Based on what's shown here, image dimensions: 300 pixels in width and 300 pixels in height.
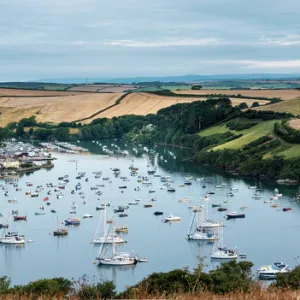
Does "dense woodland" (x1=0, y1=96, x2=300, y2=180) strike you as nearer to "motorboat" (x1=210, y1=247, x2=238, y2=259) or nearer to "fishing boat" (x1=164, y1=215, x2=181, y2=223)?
"fishing boat" (x1=164, y1=215, x2=181, y2=223)

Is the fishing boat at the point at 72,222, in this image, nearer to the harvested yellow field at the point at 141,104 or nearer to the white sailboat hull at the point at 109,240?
the white sailboat hull at the point at 109,240

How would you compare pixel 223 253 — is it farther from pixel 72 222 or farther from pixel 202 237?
pixel 72 222

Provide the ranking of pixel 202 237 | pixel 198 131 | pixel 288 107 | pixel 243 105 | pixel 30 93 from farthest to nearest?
1. pixel 30 93
2. pixel 243 105
3. pixel 198 131
4. pixel 288 107
5. pixel 202 237

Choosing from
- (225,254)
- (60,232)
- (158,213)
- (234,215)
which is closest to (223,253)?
(225,254)

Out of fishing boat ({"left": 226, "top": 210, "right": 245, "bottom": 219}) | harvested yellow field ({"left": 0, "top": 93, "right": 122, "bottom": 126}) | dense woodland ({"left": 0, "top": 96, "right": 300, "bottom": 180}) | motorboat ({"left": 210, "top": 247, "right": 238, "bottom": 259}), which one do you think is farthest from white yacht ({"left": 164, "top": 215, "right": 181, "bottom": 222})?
harvested yellow field ({"left": 0, "top": 93, "right": 122, "bottom": 126})

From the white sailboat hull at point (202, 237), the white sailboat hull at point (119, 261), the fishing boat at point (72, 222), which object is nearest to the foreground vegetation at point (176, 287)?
the white sailboat hull at point (119, 261)

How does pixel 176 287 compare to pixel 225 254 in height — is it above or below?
above
